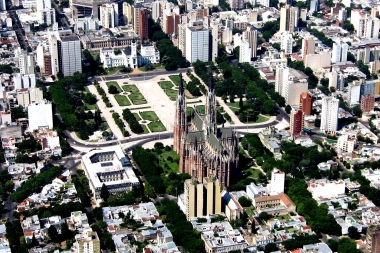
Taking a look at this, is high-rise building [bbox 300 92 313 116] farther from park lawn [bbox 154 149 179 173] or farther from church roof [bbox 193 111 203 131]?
park lawn [bbox 154 149 179 173]

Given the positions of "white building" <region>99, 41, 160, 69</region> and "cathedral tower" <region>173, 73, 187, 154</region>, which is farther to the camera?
"white building" <region>99, 41, 160, 69</region>

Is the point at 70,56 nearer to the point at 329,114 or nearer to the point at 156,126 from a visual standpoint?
the point at 156,126

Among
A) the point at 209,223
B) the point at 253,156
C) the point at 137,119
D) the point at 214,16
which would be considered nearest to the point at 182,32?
the point at 214,16

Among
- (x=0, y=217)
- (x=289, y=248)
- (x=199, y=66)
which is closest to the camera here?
(x=289, y=248)

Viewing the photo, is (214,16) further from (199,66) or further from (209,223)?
(209,223)

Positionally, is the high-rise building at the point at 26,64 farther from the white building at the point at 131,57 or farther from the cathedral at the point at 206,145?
the cathedral at the point at 206,145

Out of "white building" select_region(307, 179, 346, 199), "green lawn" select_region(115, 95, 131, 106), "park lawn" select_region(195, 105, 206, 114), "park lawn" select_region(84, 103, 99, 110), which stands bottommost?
"white building" select_region(307, 179, 346, 199)

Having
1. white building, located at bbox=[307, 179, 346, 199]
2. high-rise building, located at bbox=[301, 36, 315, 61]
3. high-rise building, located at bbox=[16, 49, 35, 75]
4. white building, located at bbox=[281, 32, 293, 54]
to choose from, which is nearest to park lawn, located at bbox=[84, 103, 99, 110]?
high-rise building, located at bbox=[16, 49, 35, 75]
